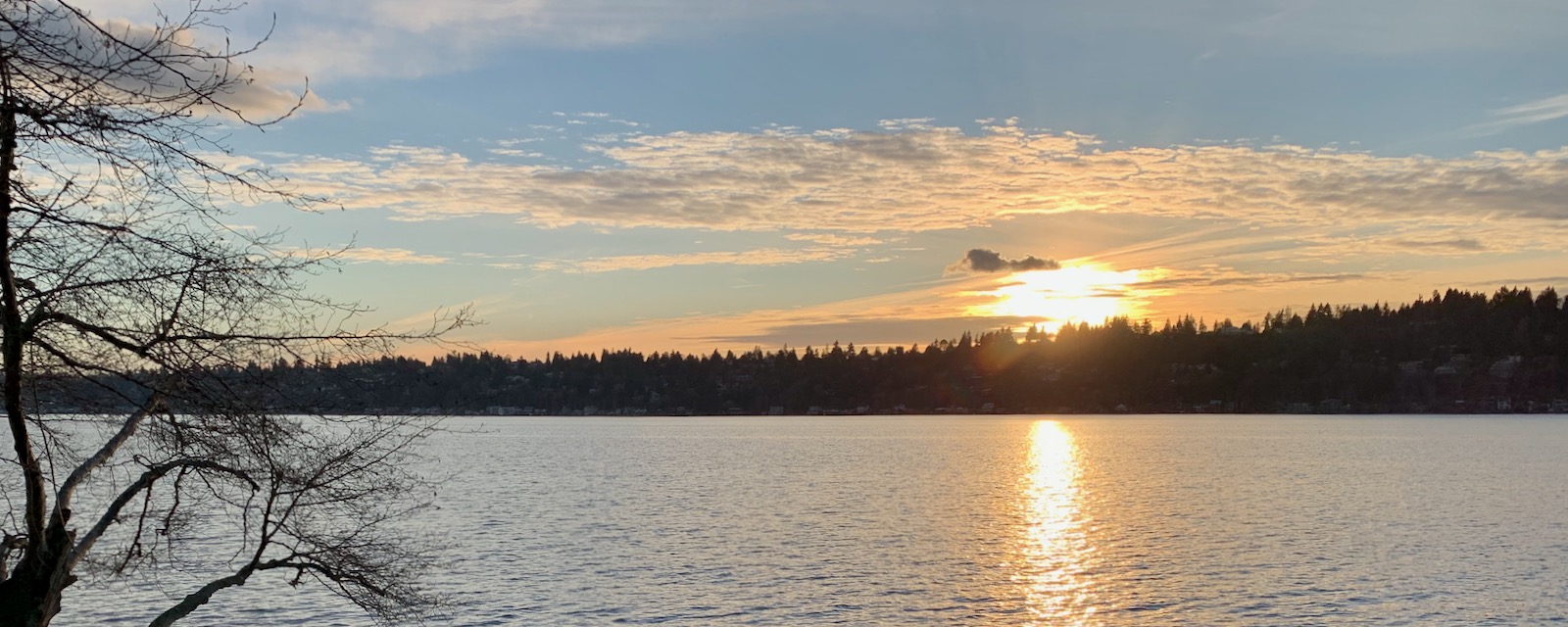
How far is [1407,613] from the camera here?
33.5m

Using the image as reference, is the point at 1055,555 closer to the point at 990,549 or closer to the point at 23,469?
the point at 990,549

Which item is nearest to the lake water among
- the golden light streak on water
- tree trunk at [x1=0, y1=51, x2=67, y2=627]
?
the golden light streak on water

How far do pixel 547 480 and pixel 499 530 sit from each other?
3631 centimetres

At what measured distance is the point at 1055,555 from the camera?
155 ft

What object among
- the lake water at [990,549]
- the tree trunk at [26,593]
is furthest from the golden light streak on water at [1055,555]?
the tree trunk at [26,593]

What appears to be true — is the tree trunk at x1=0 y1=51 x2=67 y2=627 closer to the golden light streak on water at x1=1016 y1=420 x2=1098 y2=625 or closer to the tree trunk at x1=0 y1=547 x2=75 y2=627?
the tree trunk at x1=0 y1=547 x2=75 y2=627

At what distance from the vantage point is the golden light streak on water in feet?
116

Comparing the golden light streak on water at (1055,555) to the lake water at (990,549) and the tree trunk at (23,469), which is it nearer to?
the lake water at (990,549)

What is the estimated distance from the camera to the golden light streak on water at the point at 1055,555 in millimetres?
35250

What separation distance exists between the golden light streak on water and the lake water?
0.17 metres

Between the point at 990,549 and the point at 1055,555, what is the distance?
108 inches

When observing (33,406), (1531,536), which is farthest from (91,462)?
(1531,536)

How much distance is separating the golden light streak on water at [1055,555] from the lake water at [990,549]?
168 millimetres

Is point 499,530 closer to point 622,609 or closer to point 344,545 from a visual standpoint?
point 622,609
